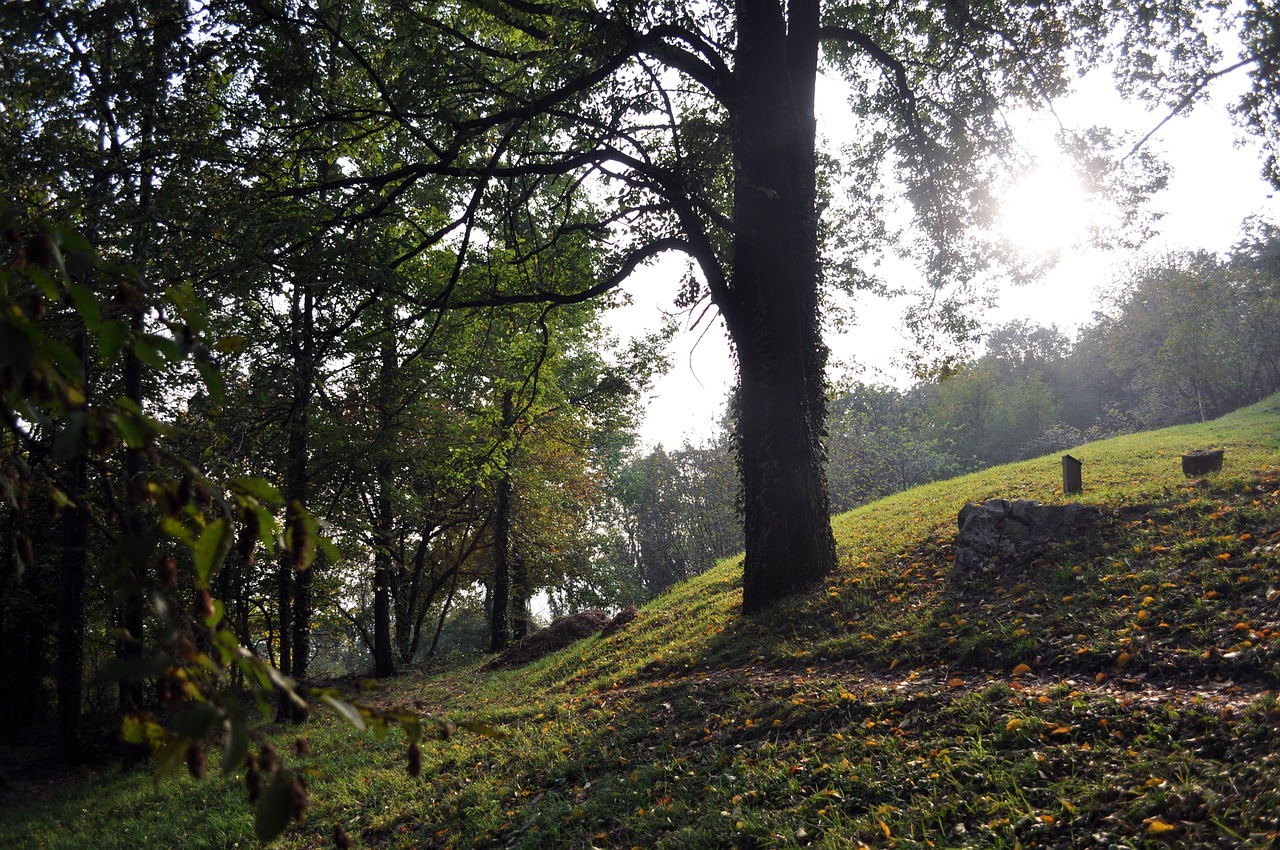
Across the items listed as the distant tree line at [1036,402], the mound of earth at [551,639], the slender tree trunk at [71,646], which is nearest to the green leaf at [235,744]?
the slender tree trunk at [71,646]

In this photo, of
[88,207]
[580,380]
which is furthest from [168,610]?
[580,380]

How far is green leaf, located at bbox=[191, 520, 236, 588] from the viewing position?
1.02m

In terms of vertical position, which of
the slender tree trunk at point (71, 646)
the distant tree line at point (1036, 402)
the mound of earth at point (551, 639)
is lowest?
the mound of earth at point (551, 639)

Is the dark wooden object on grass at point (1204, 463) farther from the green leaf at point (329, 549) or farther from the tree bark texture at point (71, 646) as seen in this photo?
the tree bark texture at point (71, 646)

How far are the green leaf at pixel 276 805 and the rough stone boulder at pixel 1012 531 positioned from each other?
8470mm

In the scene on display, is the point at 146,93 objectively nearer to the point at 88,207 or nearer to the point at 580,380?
the point at 88,207

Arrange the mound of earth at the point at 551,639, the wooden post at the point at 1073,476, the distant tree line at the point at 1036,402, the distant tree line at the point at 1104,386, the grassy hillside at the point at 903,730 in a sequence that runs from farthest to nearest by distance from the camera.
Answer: the distant tree line at the point at 1104,386 < the distant tree line at the point at 1036,402 < the mound of earth at the point at 551,639 < the wooden post at the point at 1073,476 < the grassy hillside at the point at 903,730

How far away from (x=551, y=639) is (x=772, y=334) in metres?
9.78

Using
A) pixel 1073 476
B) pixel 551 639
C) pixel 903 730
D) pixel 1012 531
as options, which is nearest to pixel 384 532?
pixel 551 639

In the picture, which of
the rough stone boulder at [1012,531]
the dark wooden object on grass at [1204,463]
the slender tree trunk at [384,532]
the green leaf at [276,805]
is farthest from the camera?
the slender tree trunk at [384,532]

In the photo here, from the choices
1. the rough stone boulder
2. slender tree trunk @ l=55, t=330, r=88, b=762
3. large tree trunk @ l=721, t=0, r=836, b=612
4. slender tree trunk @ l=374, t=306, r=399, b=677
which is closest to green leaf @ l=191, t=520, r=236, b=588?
the rough stone boulder

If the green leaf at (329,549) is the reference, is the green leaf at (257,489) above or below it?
above

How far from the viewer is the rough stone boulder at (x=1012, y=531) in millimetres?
8258

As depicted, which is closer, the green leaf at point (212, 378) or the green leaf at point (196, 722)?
the green leaf at point (196, 722)
